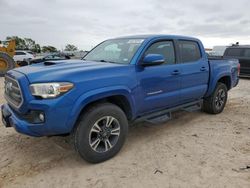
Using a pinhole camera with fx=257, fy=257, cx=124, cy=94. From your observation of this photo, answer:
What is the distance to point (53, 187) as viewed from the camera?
3094 millimetres

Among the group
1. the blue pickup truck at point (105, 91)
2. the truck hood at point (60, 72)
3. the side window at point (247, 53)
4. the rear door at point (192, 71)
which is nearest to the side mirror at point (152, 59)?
the blue pickup truck at point (105, 91)

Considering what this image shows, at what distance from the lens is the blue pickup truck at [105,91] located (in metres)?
3.20

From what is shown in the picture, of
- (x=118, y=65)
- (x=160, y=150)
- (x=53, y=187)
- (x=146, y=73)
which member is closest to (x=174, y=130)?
(x=160, y=150)

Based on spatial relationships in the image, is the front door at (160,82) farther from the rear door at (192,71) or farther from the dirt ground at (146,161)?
the dirt ground at (146,161)

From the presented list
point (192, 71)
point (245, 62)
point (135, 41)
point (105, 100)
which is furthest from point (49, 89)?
point (245, 62)

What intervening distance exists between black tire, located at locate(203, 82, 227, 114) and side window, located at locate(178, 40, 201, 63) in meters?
1.08

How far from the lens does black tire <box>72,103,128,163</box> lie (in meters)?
3.43

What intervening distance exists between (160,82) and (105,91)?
1198 mm

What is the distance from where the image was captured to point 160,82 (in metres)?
4.34

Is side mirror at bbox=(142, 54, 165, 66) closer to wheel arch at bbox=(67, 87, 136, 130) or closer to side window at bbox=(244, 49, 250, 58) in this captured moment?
wheel arch at bbox=(67, 87, 136, 130)

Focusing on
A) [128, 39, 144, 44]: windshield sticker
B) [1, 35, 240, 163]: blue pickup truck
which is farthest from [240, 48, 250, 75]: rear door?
[128, 39, 144, 44]: windshield sticker

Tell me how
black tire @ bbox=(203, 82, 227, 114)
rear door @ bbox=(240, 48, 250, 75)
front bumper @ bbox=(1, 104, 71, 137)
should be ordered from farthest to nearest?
rear door @ bbox=(240, 48, 250, 75)
black tire @ bbox=(203, 82, 227, 114)
front bumper @ bbox=(1, 104, 71, 137)

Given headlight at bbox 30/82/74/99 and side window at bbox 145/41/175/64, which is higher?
side window at bbox 145/41/175/64

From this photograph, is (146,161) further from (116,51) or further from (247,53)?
(247,53)
